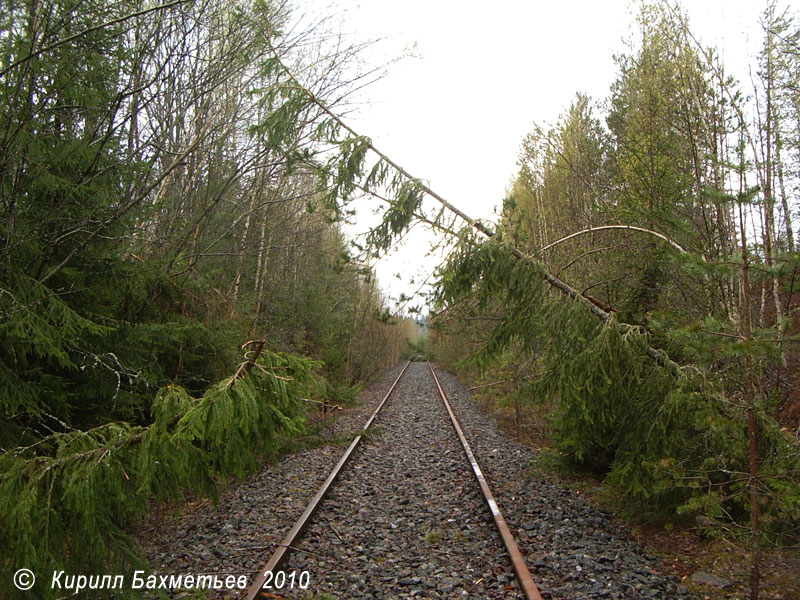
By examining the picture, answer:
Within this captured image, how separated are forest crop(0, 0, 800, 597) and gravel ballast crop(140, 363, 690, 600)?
0.66 m

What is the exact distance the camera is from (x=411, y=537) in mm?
5262

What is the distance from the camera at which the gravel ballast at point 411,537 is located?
13.5 ft

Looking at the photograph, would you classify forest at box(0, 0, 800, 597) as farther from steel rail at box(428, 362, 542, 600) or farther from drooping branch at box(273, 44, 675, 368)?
steel rail at box(428, 362, 542, 600)

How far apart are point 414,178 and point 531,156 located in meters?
9.80

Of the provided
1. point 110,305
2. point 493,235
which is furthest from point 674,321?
point 110,305

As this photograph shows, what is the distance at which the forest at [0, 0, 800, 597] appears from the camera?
3023mm

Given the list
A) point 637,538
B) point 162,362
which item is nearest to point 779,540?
point 637,538

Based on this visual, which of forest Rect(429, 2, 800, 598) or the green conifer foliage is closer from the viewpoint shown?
the green conifer foliage

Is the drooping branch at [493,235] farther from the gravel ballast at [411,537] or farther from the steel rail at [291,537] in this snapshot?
the steel rail at [291,537]

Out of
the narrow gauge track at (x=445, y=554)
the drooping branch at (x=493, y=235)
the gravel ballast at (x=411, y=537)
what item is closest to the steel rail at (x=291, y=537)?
the narrow gauge track at (x=445, y=554)

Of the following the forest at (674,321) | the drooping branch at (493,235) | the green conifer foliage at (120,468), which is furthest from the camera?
the drooping branch at (493,235)

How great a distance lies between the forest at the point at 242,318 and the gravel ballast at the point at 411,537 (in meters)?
0.66

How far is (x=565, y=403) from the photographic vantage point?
18.2 feet

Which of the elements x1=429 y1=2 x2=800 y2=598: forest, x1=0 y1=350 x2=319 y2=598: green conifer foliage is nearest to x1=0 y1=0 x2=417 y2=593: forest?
x1=0 y1=350 x2=319 y2=598: green conifer foliage
